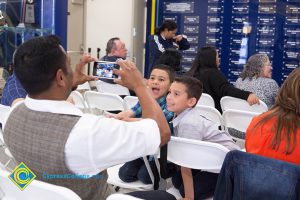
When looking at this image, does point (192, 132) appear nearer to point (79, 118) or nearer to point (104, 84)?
point (79, 118)

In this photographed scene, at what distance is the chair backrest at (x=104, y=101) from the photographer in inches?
139

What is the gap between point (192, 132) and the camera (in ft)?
7.18

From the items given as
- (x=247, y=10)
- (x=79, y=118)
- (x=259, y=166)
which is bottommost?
(x=259, y=166)

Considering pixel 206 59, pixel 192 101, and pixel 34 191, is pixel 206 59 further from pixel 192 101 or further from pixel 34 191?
pixel 34 191

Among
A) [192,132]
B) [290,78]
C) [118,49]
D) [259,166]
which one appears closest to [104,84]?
[118,49]

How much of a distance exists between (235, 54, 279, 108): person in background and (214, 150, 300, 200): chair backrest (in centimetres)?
243

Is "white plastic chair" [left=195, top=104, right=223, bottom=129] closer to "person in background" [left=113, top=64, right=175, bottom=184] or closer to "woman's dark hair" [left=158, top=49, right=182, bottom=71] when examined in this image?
"person in background" [left=113, top=64, right=175, bottom=184]

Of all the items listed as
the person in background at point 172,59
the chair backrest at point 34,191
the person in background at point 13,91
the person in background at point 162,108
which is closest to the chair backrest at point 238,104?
the person in background at point 172,59

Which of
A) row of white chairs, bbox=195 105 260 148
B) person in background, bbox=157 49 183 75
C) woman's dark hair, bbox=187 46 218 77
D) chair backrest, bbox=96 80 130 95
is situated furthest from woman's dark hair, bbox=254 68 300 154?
chair backrest, bbox=96 80 130 95

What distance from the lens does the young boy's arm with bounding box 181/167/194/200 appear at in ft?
6.78

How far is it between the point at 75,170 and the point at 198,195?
978 millimetres

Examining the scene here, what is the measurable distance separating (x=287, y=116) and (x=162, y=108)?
1.03 m

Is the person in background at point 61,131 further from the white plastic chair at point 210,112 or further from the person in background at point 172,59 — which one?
the person in background at point 172,59

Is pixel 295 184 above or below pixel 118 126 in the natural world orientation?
below
